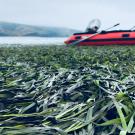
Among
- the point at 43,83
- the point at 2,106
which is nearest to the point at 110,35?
the point at 43,83

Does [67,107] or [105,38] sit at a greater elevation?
[67,107]

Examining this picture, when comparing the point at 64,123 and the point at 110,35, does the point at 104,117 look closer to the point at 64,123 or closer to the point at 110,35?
the point at 64,123

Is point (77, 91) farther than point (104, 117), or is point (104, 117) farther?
point (77, 91)

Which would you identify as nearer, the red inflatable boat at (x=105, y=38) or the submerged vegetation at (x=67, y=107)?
the submerged vegetation at (x=67, y=107)

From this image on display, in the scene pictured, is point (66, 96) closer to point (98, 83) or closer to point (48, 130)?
point (98, 83)

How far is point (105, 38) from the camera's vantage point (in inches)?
661

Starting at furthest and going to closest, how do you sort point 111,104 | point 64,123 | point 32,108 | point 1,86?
1. point 1,86
2. point 32,108
3. point 111,104
4. point 64,123

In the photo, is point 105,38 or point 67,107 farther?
point 105,38

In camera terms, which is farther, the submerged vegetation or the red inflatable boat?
the red inflatable boat

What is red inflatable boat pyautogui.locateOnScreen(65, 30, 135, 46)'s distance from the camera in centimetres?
1608

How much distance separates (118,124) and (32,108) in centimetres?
87

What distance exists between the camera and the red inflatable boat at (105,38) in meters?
16.1

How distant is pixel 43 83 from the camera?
3.91m

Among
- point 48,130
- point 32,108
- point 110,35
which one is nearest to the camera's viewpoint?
point 48,130
